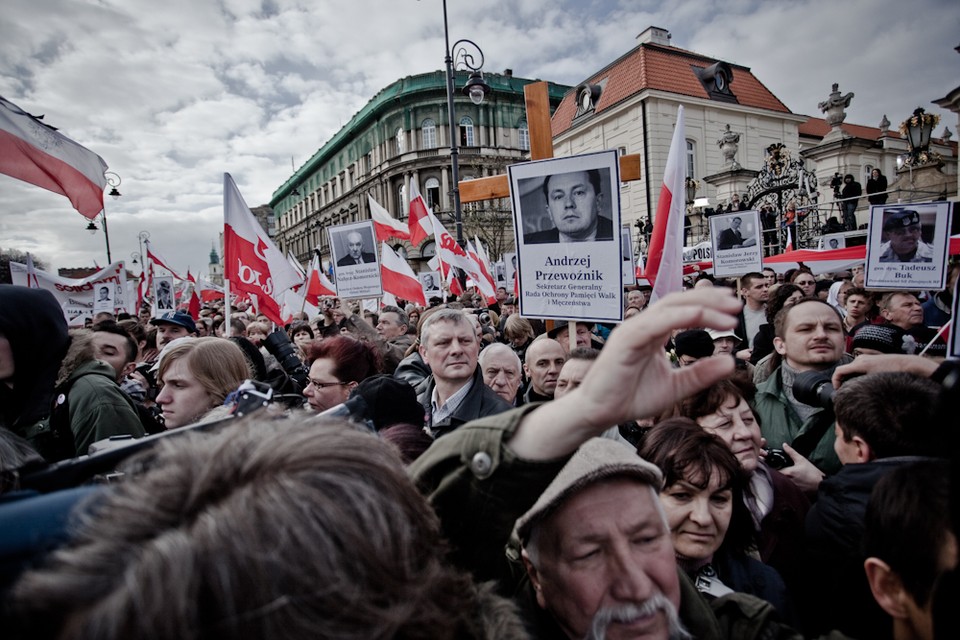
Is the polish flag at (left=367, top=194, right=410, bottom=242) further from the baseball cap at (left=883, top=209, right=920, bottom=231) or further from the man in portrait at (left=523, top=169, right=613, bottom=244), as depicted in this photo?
the baseball cap at (left=883, top=209, right=920, bottom=231)

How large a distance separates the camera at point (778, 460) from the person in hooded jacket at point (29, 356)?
3.42m

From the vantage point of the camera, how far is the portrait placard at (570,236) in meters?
2.98

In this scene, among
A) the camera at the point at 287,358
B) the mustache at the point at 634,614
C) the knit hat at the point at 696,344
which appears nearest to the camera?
the mustache at the point at 634,614

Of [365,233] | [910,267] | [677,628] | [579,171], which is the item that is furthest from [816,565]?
[365,233]

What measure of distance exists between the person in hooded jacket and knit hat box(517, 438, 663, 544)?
2.37 metres

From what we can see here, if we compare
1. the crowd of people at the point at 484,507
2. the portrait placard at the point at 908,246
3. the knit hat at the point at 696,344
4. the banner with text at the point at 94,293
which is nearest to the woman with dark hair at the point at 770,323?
the portrait placard at the point at 908,246

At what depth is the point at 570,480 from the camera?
4.15ft

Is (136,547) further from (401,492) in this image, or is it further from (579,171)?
(579,171)

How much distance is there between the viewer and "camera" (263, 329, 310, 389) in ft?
15.0

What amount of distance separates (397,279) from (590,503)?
717cm

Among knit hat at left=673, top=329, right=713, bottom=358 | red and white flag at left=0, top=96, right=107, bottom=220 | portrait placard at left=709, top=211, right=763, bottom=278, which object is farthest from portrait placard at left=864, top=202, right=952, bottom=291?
red and white flag at left=0, top=96, right=107, bottom=220

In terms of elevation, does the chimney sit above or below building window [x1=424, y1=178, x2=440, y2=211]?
above

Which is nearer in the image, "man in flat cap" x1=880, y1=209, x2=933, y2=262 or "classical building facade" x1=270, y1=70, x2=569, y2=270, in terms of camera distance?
"man in flat cap" x1=880, y1=209, x2=933, y2=262

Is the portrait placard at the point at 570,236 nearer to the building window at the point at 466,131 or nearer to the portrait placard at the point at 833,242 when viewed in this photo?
the portrait placard at the point at 833,242
